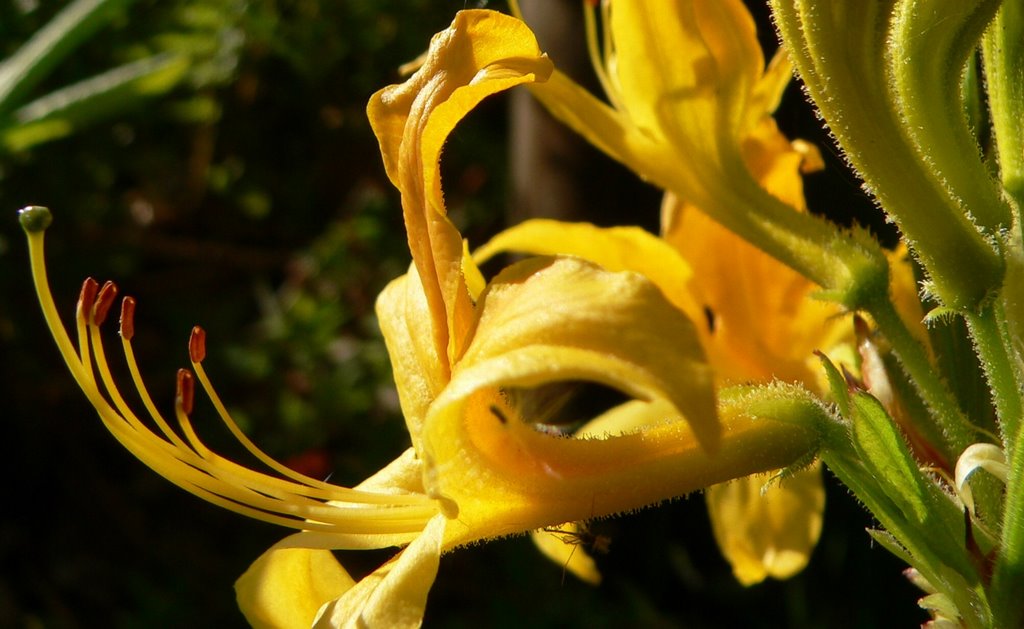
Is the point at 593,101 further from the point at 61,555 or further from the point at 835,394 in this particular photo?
the point at 61,555

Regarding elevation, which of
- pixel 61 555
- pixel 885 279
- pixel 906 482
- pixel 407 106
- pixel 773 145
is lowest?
pixel 61 555

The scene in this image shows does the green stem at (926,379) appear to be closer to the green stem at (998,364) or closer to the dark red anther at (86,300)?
the green stem at (998,364)

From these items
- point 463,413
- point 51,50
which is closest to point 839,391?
point 463,413

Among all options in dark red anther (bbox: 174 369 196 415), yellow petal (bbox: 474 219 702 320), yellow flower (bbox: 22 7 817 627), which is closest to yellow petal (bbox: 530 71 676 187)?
yellow petal (bbox: 474 219 702 320)

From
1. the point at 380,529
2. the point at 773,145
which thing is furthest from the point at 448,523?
the point at 773,145

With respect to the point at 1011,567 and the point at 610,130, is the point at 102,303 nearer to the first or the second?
the point at 610,130

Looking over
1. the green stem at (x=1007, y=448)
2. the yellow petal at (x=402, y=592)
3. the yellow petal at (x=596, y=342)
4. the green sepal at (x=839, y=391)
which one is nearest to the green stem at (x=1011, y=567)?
the green stem at (x=1007, y=448)
